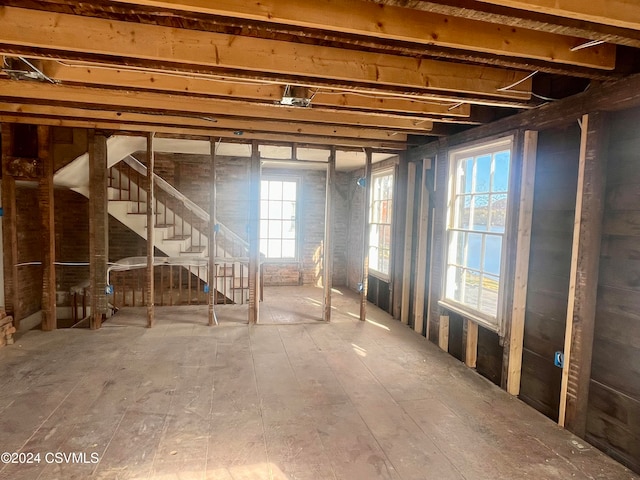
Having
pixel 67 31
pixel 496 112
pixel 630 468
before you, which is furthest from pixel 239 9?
pixel 630 468

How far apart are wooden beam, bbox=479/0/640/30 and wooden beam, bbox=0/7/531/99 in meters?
0.96

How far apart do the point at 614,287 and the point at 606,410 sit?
2.68 feet

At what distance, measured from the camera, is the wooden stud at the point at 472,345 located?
3.65 meters

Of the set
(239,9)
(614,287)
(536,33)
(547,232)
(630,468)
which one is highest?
(536,33)

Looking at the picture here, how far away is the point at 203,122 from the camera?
3.94 meters

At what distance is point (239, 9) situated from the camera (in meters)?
1.72

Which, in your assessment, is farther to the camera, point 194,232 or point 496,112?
point 194,232

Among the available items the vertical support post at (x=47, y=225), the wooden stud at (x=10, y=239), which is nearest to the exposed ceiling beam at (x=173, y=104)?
the vertical support post at (x=47, y=225)

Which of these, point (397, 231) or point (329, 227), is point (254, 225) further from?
point (397, 231)

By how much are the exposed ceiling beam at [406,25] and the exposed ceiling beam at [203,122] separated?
211 centimetres

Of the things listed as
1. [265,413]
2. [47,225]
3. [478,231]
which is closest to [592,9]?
[478,231]

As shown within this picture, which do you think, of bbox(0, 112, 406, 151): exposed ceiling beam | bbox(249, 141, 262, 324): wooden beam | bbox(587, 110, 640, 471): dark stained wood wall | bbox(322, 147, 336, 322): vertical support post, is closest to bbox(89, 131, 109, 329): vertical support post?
bbox(0, 112, 406, 151): exposed ceiling beam

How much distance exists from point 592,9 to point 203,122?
3384mm

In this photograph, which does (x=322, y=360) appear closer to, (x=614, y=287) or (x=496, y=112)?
(x=614, y=287)
